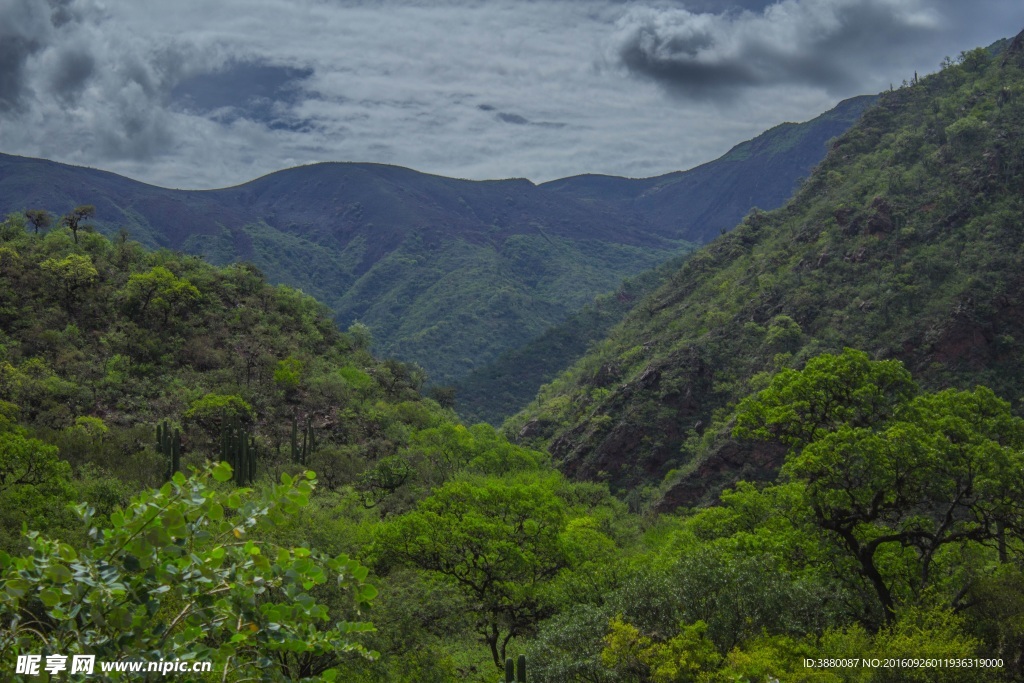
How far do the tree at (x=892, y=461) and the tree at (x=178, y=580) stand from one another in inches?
764

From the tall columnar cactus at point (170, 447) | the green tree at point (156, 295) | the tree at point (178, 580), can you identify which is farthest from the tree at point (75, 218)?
the tree at point (178, 580)

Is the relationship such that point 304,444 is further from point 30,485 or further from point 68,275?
point 68,275

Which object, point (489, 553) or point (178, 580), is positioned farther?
point (489, 553)

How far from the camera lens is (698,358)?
253 feet

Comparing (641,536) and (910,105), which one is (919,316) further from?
(910,105)

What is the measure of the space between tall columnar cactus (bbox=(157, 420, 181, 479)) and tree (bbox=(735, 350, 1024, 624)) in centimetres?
2722

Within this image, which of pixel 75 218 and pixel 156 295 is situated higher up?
pixel 75 218

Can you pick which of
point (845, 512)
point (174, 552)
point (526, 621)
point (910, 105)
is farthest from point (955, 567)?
point (910, 105)

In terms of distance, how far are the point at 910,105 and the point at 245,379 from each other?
8884 centimetres

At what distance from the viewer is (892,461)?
74.4 ft

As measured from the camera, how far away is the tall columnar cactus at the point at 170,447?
1580 inches

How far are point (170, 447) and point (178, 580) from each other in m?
42.8

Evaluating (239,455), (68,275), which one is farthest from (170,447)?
(68,275)

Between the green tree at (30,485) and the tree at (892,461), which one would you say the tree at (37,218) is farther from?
the tree at (892,461)
